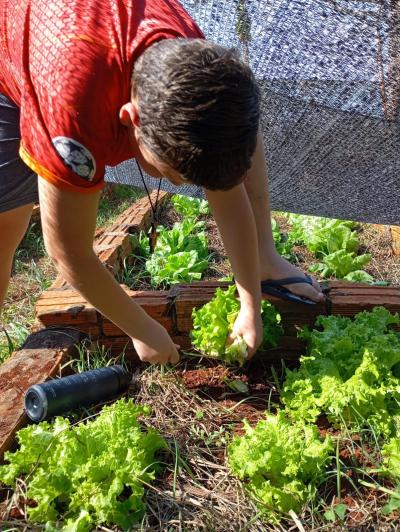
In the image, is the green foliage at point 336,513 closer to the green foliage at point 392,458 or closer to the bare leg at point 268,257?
the green foliage at point 392,458

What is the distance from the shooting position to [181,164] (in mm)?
1485

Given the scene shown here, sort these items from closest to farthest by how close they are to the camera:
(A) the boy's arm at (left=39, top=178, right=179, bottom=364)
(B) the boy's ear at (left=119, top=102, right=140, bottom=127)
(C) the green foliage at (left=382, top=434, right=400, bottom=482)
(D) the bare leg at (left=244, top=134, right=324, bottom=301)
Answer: (B) the boy's ear at (left=119, top=102, right=140, bottom=127)
(A) the boy's arm at (left=39, top=178, right=179, bottom=364)
(C) the green foliage at (left=382, top=434, right=400, bottom=482)
(D) the bare leg at (left=244, top=134, right=324, bottom=301)

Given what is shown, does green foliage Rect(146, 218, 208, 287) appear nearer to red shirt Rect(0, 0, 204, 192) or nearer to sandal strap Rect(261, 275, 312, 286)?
sandal strap Rect(261, 275, 312, 286)

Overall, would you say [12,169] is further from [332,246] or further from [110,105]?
[332,246]

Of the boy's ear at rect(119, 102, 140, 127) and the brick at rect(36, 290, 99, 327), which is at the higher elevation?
the boy's ear at rect(119, 102, 140, 127)

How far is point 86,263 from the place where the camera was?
1.88 metres

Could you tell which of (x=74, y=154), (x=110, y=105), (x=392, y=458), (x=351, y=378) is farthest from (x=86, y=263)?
(x=392, y=458)

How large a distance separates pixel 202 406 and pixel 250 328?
0.40 metres

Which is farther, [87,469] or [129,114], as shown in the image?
[87,469]

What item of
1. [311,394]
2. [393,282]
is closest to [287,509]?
[311,394]

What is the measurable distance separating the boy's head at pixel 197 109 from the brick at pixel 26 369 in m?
1.30

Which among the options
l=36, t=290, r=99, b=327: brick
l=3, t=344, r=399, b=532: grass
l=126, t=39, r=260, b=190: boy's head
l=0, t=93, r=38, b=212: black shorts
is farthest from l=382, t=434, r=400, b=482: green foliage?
l=0, t=93, r=38, b=212: black shorts

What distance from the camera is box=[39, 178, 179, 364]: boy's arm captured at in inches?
67.4

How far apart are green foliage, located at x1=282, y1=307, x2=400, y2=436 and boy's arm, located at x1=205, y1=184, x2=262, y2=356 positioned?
253mm
